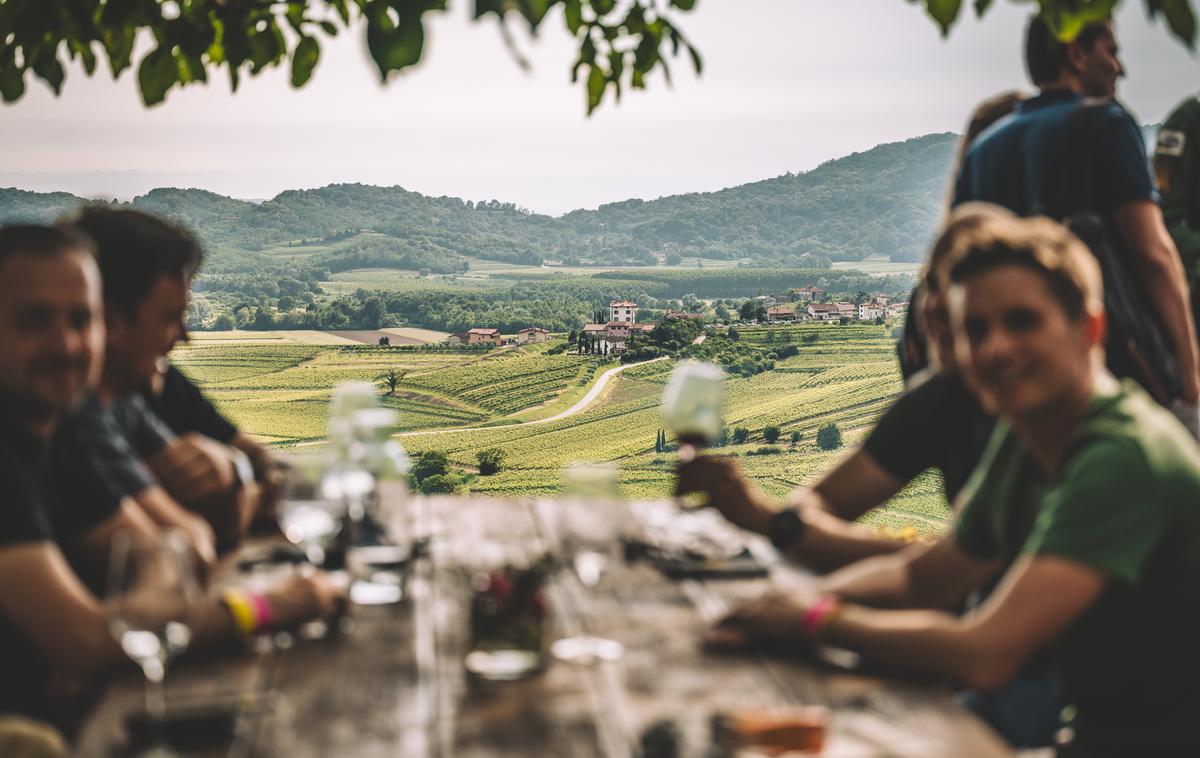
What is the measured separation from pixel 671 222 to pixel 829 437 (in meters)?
29.0

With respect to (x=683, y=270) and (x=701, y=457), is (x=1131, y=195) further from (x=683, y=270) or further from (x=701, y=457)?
(x=683, y=270)

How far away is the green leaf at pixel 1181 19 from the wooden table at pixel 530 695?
47.2 inches

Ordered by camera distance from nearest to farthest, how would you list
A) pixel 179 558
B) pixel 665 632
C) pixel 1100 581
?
pixel 179 558 < pixel 1100 581 < pixel 665 632

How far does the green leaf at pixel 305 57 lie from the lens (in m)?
3.29

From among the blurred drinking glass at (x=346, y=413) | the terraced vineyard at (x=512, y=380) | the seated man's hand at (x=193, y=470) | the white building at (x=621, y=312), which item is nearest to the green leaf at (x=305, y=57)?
the seated man's hand at (x=193, y=470)

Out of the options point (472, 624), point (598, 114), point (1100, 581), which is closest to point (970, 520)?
point (1100, 581)

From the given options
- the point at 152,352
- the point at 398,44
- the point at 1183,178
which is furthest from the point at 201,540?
the point at 1183,178

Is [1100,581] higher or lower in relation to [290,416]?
higher

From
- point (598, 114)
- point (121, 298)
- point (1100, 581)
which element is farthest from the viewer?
point (598, 114)

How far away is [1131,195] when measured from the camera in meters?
3.17

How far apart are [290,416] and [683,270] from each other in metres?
27.1

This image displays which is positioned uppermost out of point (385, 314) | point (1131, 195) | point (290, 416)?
point (1131, 195)

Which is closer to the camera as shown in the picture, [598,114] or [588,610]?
[588,610]

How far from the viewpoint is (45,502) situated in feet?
6.39
